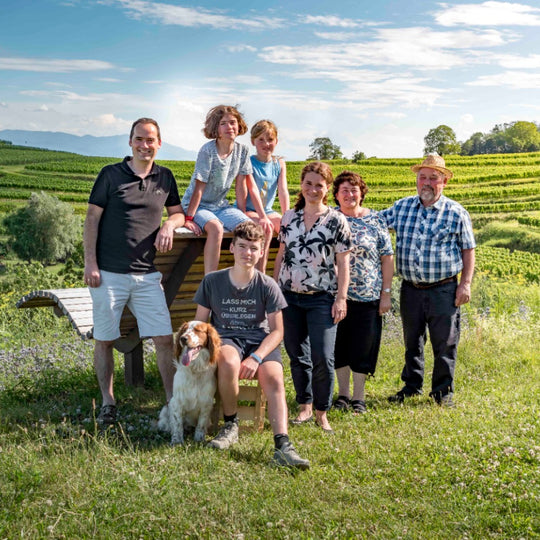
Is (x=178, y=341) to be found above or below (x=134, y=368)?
above

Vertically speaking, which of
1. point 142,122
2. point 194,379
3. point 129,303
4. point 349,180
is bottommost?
point 194,379

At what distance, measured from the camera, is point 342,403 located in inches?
247

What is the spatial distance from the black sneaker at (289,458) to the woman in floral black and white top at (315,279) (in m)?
0.79

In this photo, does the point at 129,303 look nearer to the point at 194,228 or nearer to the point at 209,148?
the point at 194,228

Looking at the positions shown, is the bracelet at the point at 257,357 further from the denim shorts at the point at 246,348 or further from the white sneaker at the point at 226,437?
the white sneaker at the point at 226,437

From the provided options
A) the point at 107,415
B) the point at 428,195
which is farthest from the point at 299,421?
the point at 428,195

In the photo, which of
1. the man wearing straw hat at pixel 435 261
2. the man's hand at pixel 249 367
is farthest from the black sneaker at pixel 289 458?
the man wearing straw hat at pixel 435 261

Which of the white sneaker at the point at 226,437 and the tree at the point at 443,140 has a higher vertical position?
the tree at the point at 443,140

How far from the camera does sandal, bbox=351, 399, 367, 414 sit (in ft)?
20.2

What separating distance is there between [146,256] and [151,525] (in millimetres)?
2484

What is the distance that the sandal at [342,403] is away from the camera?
245 inches

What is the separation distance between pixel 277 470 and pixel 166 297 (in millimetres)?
2476

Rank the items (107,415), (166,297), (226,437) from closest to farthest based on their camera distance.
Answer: (226,437)
(107,415)
(166,297)

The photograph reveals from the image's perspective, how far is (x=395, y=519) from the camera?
403cm
